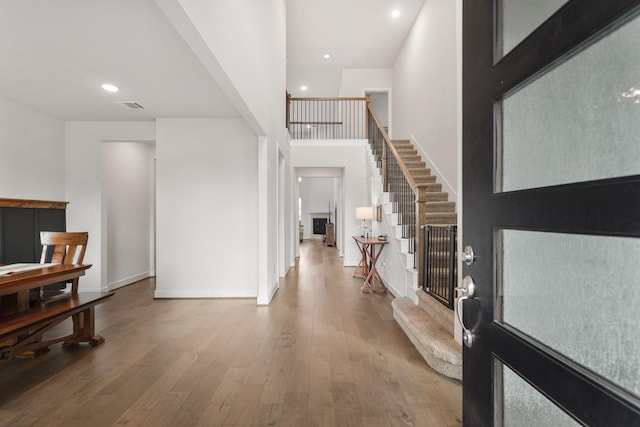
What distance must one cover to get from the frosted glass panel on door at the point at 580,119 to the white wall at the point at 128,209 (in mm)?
5779

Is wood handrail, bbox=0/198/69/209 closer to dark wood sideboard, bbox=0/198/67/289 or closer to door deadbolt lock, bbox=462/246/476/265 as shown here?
dark wood sideboard, bbox=0/198/67/289

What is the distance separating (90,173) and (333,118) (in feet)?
27.5

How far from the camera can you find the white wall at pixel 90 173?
5.04 meters

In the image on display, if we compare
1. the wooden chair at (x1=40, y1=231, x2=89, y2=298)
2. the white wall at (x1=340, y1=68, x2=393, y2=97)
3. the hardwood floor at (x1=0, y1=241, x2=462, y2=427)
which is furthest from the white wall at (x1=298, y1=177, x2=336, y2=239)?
the wooden chair at (x1=40, y1=231, x2=89, y2=298)

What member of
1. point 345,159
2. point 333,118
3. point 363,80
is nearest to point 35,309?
point 345,159

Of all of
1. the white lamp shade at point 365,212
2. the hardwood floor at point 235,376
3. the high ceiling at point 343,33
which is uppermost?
the high ceiling at point 343,33

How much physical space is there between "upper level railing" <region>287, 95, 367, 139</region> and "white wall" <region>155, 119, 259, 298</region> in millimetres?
3216

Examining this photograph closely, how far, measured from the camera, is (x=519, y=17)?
87 cm

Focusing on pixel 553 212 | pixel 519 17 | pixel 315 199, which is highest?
pixel 315 199

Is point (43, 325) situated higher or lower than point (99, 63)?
lower

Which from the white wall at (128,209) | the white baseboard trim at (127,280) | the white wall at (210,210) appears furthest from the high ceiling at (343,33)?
the white baseboard trim at (127,280)

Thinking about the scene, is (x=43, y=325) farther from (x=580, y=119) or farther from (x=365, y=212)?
(x=365, y=212)

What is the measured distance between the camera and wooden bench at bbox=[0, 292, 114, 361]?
2.31 meters

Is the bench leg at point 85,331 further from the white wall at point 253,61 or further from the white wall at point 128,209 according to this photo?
the white wall at point 128,209
